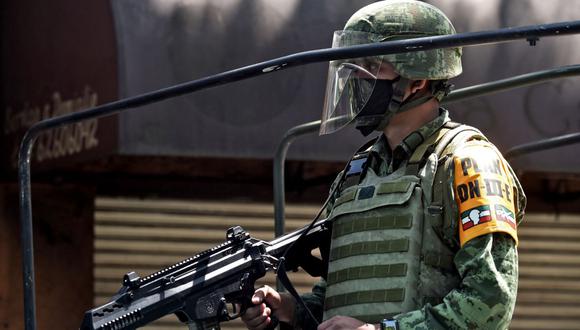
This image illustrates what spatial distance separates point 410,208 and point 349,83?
419 mm

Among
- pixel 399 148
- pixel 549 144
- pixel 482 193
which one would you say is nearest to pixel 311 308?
pixel 399 148

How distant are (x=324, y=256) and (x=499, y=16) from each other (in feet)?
14.3

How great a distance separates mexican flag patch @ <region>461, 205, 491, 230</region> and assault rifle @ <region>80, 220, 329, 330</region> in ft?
2.05

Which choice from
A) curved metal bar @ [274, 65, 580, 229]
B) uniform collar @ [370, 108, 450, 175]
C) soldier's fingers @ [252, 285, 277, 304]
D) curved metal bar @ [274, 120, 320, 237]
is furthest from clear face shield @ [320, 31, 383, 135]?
curved metal bar @ [274, 120, 320, 237]

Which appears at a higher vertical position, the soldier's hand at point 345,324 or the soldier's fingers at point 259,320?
the soldier's hand at point 345,324

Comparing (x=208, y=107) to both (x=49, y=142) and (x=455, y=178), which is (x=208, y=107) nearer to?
(x=49, y=142)

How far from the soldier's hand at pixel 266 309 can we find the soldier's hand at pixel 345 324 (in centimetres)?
30

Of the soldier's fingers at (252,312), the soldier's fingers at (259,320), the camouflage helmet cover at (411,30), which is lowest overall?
the soldier's fingers at (259,320)

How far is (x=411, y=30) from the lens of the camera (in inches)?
150

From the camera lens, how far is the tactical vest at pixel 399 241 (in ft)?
11.7

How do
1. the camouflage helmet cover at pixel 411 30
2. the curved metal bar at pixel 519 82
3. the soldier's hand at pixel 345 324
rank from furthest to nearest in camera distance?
the curved metal bar at pixel 519 82 → the camouflage helmet cover at pixel 411 30 → the soldier's hand at pixel 345 324

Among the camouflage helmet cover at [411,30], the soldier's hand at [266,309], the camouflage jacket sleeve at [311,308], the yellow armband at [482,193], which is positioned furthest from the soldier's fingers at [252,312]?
the camouflage helmet cover at [411,30]

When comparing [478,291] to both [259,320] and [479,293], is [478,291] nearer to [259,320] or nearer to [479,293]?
[479,293]

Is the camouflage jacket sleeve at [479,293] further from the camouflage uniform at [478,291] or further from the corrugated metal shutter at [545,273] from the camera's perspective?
the corrugated metal shutter at [545,273]
